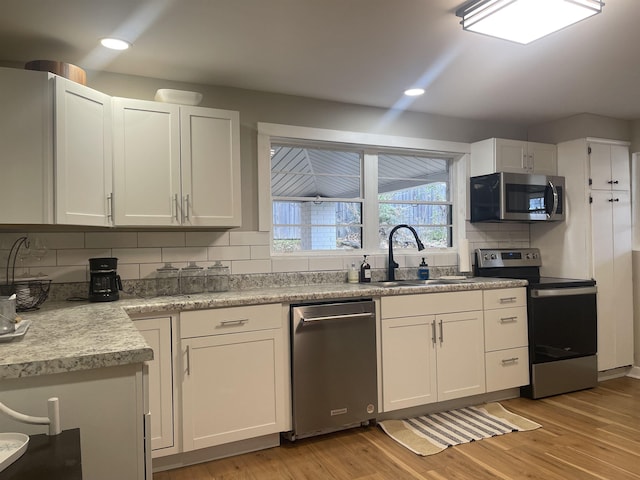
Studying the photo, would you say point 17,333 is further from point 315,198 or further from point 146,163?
point 315,198

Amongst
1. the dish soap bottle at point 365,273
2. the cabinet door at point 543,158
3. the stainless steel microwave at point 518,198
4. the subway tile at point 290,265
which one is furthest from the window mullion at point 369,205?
the cabinet door at point 543,158

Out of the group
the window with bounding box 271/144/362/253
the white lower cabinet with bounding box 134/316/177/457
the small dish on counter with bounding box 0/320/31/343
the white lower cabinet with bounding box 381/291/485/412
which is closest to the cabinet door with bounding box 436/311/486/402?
the white lower cabinet with bounding box 381/291/485/412

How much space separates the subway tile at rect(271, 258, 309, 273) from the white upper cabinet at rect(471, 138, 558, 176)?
1777 mm

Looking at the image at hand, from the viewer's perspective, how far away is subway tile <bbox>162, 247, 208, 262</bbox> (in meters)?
2.98

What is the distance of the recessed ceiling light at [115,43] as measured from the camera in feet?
7.78

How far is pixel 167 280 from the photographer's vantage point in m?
2.95

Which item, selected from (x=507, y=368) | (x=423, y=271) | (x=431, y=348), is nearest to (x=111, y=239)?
(x=431, y=348)

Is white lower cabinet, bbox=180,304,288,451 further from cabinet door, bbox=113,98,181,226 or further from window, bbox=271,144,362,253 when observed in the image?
window, bbox=271,144,362,253

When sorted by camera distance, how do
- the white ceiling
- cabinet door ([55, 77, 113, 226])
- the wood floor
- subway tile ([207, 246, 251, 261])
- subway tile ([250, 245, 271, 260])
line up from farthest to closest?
subway tile ([250, 245, 271, 260]), subway tile ([207, 246, 251, 261]), the wood floor, cabinet door ([55, 77, 113, 226]), the white ceiling

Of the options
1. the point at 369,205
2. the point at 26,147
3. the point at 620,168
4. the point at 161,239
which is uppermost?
the point at 620,168

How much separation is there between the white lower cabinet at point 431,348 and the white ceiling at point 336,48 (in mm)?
1487

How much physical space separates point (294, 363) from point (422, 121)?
7.65ft

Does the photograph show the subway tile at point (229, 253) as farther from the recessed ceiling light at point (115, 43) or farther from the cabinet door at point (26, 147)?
the recessed ceiling light at point (115, 43)

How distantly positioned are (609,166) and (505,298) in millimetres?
1680
